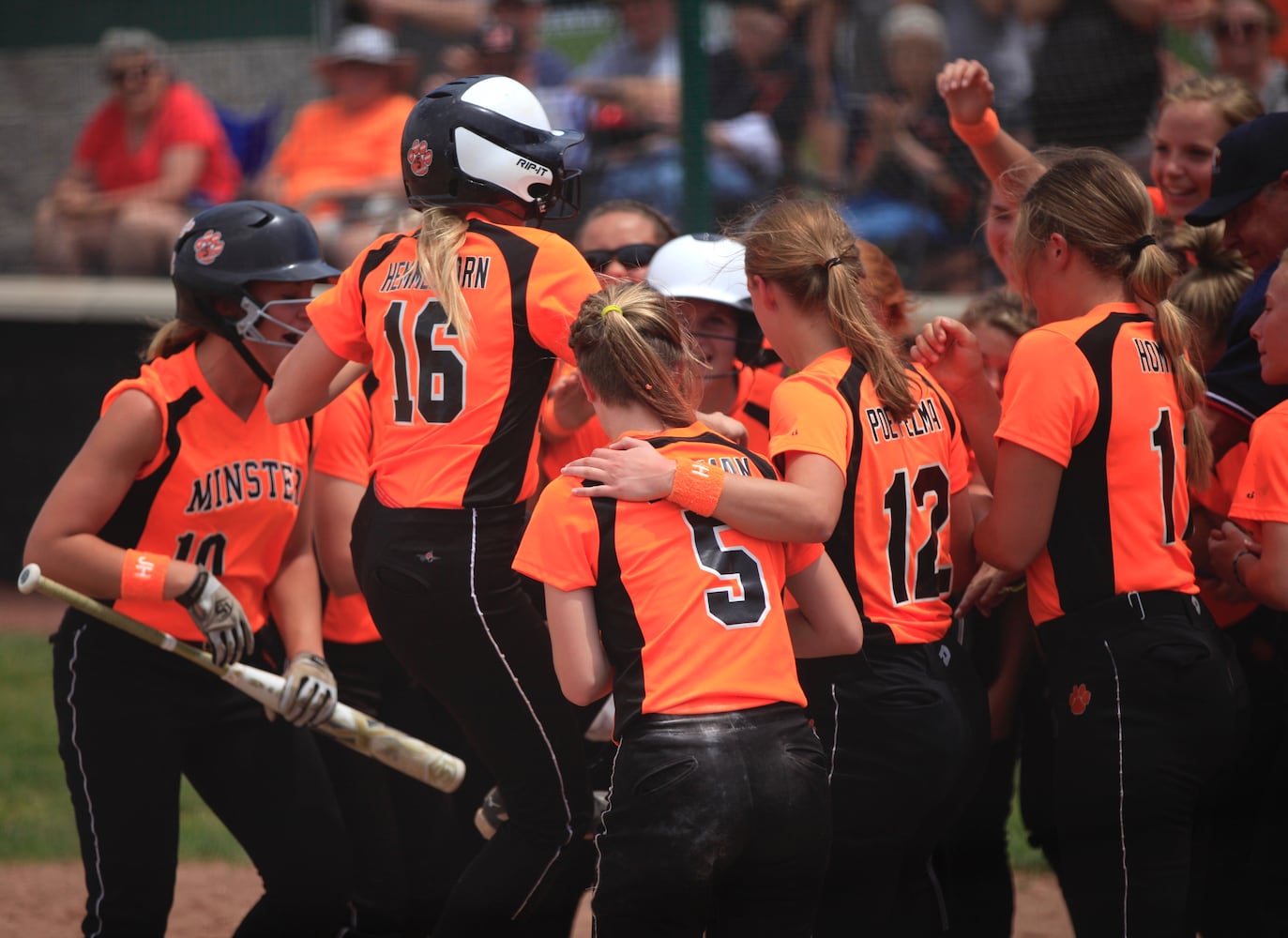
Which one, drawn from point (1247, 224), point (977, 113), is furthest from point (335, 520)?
point (1247, 224)

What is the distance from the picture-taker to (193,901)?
525 cm

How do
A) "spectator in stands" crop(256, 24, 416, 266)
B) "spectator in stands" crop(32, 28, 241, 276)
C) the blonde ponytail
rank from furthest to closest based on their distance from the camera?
"spectator in stands" crop(32, 28, 241, 276) → "spectator in stands" crop(256, 24, 416, 266) → the blonde ponytail

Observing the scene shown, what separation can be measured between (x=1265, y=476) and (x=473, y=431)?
1829 mm

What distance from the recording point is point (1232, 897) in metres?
4.00

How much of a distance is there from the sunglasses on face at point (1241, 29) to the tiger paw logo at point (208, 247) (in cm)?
530

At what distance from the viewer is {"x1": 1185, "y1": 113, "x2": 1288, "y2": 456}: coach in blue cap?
12.4 feet

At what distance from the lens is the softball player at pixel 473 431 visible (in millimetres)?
3311

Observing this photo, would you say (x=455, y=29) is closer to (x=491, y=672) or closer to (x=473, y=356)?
(x=473, y=356)

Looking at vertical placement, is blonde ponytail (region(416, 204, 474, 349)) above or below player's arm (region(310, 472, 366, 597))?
above

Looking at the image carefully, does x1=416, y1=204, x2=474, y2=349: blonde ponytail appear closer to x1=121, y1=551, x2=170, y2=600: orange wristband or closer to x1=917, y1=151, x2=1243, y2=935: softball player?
x1=121, y1=551, x2=170, y2=600: orange wristband

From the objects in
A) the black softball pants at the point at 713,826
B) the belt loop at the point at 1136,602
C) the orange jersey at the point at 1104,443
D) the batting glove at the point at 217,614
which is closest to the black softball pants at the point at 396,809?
the batting glove at the point at 217,614

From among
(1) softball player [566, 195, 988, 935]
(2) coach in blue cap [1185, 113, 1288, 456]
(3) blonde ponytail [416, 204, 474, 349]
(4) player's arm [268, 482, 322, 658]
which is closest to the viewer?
(1) softball player [566, 195, 988, 935]

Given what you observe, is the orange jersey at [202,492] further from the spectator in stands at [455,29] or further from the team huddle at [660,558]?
the spectator in stands at [455,29]

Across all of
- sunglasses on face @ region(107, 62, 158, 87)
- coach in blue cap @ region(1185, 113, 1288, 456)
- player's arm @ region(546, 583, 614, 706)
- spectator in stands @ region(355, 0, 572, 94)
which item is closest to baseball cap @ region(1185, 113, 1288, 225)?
coach in blue cap @ region(1185, 113, 1288, 456)
